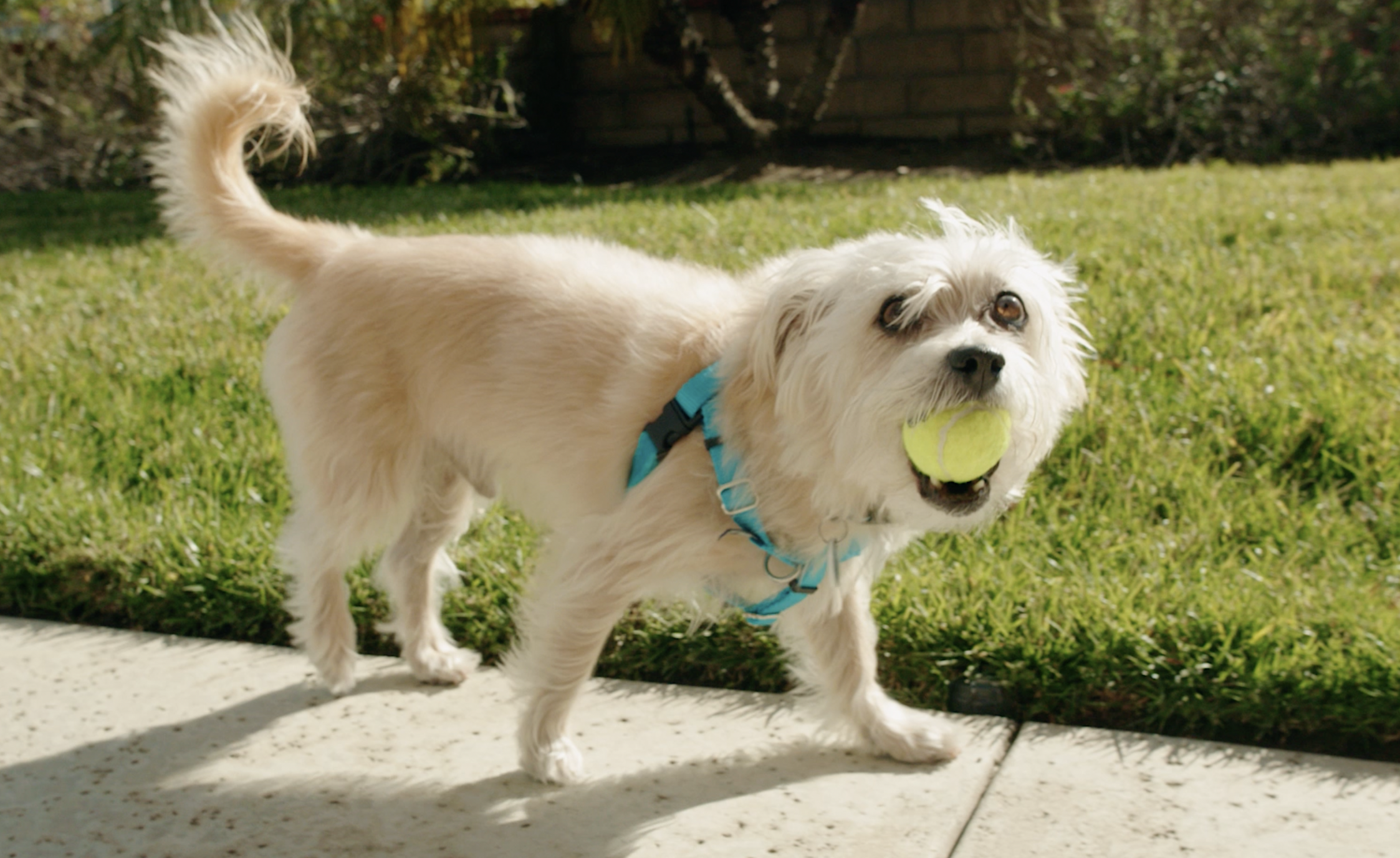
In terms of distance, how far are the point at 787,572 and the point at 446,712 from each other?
1167mm

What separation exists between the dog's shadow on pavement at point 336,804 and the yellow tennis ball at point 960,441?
0.98m

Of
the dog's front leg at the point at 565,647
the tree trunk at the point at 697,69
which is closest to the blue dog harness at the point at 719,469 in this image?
the dog's front leg at the point at 565,647

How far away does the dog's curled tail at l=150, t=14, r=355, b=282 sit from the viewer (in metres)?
3.61

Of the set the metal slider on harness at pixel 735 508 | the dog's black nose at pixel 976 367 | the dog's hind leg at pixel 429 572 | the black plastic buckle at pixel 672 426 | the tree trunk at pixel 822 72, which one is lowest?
the dog's hind leg at pixel 429 572

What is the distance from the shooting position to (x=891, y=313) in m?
2.54

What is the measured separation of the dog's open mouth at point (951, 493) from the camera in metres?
2.54

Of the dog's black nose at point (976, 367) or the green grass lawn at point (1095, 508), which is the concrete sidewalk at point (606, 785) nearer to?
the green grass lawn at point (1095, 508)

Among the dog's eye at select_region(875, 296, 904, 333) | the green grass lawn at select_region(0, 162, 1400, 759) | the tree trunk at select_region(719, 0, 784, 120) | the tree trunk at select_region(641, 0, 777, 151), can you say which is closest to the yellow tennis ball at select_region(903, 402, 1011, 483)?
the dog's eye at select_region(875, 296, 904, 333)

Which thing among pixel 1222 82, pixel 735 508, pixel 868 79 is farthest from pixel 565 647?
pixel 868 79

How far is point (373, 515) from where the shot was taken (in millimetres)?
3428

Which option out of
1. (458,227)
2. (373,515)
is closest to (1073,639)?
(373,515)

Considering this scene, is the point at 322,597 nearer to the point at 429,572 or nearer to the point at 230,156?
the point at 429,572

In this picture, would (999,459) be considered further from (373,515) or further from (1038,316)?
(373,515)

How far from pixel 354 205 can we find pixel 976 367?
8430mm
